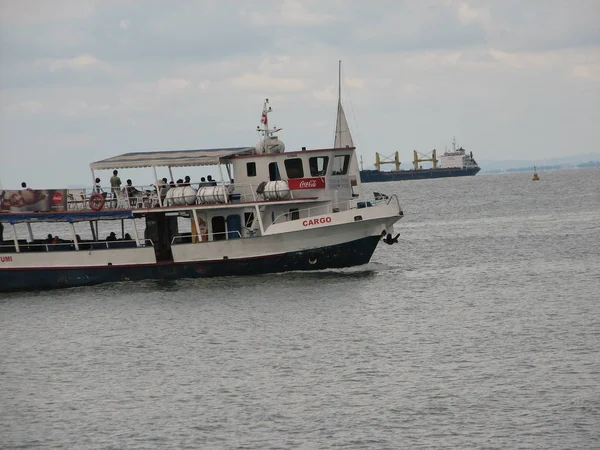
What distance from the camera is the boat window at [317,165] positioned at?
48.7 m

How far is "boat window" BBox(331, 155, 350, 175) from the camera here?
4878 cm

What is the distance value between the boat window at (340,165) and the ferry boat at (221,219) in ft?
0.15

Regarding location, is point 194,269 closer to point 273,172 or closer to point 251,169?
point 251,169

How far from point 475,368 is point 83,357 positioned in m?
13.0

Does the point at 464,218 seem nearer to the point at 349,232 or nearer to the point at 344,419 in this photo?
the point at 349,232

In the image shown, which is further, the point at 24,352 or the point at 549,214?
the point at 549,214

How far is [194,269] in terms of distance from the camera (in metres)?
48.1

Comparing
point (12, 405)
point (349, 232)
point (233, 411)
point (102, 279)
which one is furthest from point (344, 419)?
point (102, 279)

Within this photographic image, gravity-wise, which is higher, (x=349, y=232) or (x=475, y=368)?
(x=349, y=232)

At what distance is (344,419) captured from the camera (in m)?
27.0

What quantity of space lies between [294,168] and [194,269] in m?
6.43

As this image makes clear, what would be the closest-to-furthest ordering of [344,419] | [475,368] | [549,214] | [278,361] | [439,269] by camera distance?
[344,419] → [475,368] → [278,361] → [439,269] → [549,214]

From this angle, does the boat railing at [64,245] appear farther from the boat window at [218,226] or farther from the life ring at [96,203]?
the boat window at [218,226]

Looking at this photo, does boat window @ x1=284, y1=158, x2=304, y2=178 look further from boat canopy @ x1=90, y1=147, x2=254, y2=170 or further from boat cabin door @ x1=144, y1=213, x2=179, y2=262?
boat cabin door @ x1=144, y1=213, x2=179, y2=262
